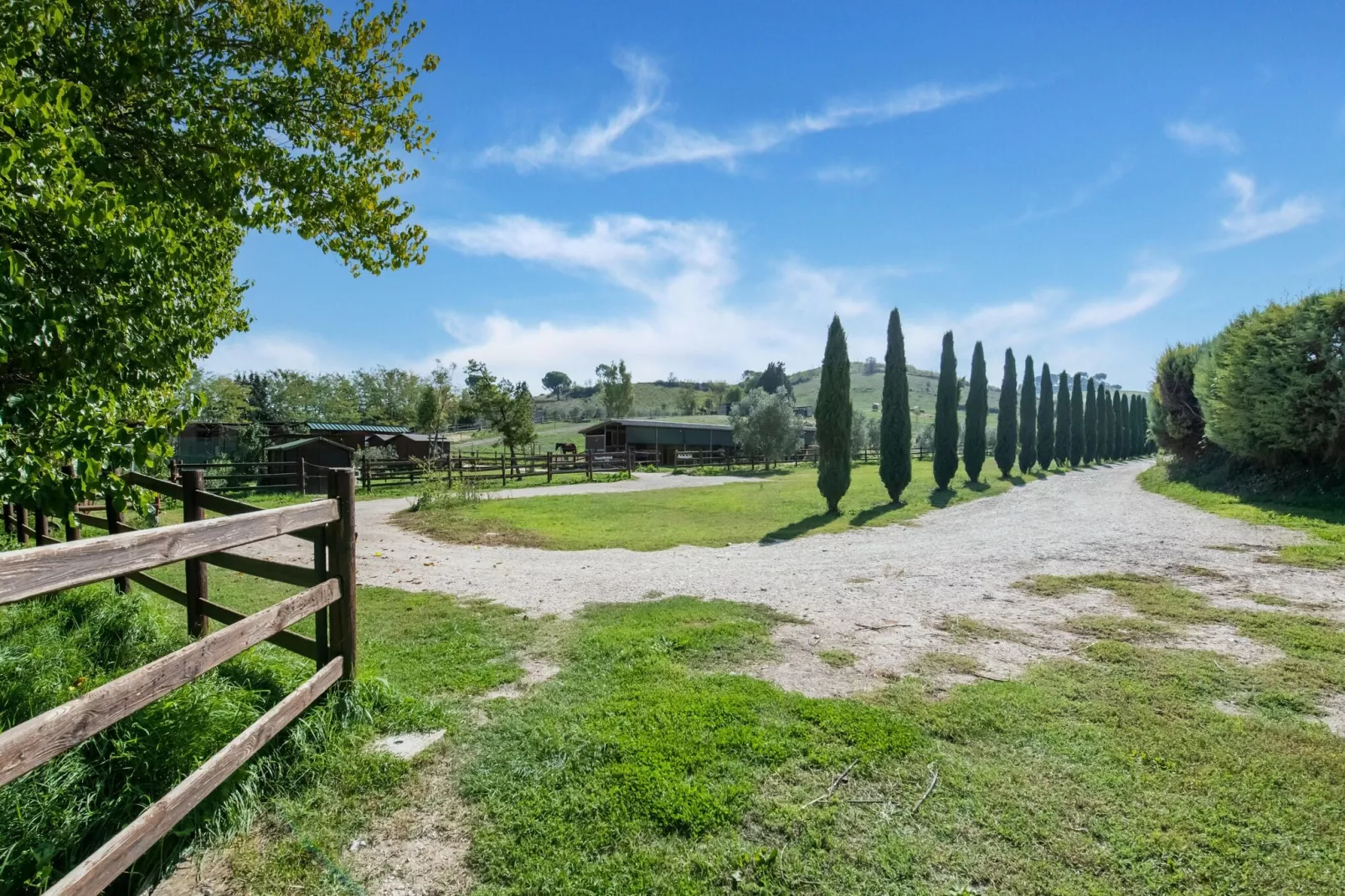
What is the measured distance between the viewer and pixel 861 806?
282cm

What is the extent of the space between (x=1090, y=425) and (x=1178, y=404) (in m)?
18.9

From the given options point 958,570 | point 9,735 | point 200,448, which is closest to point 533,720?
point 9,735

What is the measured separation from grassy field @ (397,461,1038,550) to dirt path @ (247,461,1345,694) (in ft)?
2.85

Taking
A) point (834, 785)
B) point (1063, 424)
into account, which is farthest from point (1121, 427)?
point (834, 785)

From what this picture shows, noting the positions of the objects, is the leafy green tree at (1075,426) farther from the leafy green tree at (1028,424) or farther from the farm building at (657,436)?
the farm building at (657,436)

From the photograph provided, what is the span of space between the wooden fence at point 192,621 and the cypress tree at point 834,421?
14.8m

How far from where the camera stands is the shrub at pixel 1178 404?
75.3 feet

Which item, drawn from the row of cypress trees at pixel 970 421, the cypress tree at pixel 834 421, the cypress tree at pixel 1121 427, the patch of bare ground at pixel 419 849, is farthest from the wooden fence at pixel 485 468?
the cypress tree at pixel 1121 427

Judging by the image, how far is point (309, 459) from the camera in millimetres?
22203

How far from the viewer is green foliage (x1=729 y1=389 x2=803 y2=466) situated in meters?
39.4

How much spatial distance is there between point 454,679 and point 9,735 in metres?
2.93

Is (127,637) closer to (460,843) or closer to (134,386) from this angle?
(134,386)

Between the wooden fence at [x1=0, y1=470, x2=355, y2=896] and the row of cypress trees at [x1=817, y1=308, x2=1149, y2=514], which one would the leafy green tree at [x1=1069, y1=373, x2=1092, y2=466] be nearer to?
the row of cypress trees at [x1=817, y1=308, x2=1149, y2=514]

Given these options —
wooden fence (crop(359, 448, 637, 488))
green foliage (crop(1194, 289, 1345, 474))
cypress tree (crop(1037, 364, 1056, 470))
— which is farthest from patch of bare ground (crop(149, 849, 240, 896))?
cypress tree (crop(1037, 364, 1056, 470))
